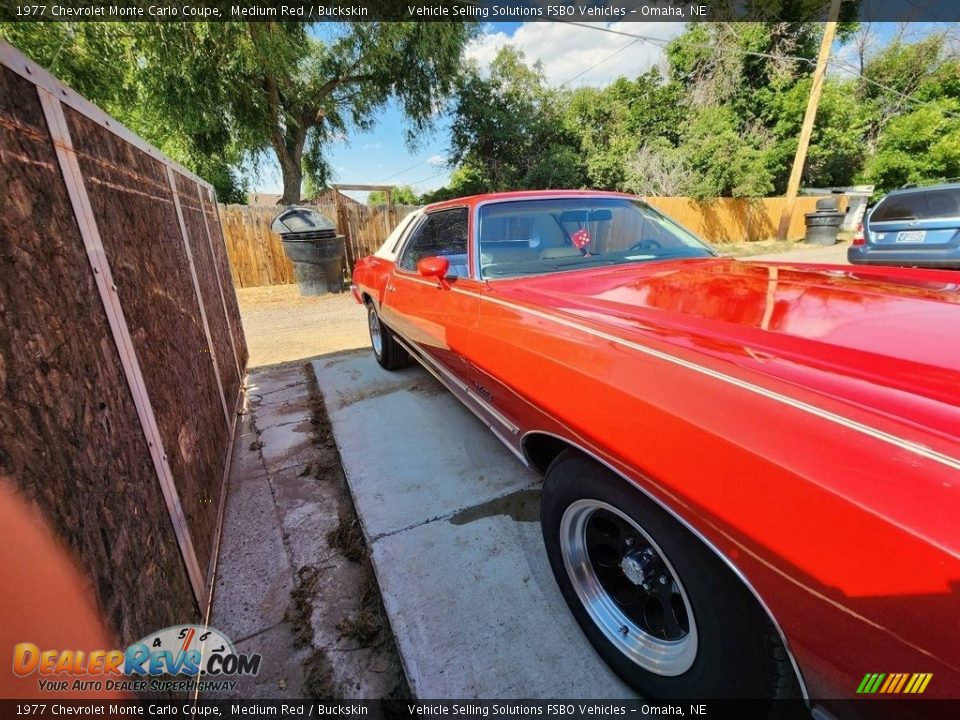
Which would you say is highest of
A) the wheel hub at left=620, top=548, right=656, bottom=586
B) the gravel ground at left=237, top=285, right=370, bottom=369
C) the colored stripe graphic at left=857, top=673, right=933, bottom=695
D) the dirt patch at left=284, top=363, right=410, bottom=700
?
the colored stripe graphic at left=857, top=673, right=933, bottom=695

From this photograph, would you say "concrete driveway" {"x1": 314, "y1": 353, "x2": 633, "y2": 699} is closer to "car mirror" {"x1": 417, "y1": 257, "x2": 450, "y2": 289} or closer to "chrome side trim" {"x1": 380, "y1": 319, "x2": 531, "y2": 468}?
"chrome side trim" {"x1": 380, "y1": 319, "x2": 531, "y2": 468}

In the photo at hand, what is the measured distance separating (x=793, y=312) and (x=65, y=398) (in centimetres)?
231

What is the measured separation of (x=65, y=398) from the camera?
1.20 m

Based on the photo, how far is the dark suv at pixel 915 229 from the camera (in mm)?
5633

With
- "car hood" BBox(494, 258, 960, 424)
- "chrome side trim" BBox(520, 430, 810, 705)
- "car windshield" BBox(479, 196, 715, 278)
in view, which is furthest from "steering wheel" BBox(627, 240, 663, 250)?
"chrome side trim" BBox(520, 430, 810, 705)

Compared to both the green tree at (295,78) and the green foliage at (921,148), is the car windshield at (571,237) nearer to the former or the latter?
the green tree at (295,78)

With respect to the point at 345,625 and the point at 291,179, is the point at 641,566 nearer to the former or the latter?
the point at 345,625

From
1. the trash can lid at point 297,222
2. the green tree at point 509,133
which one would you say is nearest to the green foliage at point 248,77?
the green tree at point 509,133

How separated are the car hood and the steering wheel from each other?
1.22 feet

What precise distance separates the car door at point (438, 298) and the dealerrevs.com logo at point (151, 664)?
1646 millimetres

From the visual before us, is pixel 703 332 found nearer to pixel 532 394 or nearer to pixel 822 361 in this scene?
pixel 822 361

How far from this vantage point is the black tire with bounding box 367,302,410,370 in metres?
4.40

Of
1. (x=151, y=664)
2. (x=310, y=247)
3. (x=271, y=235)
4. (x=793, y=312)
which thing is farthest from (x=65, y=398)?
(x=271, y=235)

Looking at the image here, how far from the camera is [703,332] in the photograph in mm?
1388
